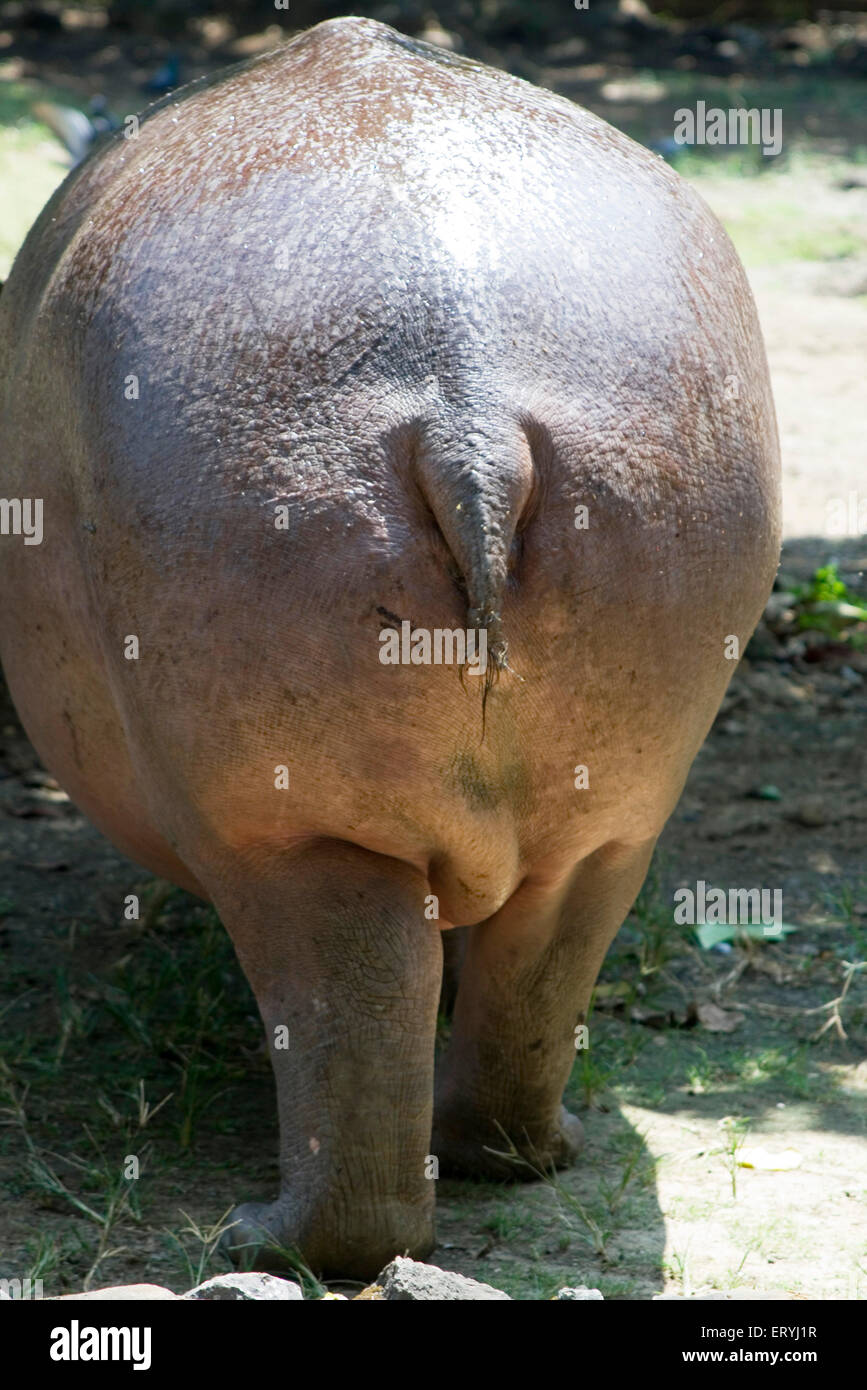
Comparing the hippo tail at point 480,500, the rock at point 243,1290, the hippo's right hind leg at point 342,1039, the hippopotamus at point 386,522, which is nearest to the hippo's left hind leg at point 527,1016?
the hippopotamus at point 386,522

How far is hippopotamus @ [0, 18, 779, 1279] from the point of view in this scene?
2695 millimetres

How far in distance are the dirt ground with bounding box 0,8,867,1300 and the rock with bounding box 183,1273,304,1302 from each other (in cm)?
47

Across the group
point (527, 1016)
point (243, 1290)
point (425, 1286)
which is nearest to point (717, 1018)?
point (527, 1016)

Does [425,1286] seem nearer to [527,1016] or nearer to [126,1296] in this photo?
[126,1296]

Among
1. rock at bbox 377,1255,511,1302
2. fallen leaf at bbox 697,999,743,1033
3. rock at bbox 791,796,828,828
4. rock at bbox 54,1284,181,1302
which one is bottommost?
rock at bbox 54,1284,181,1302

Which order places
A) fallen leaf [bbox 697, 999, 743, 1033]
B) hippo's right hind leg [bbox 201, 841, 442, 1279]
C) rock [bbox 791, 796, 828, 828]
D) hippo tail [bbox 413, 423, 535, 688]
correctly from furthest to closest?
1. rock [bbox 791, 796, 828, 828]
2. fallen leaf [bbox 697, 999, 743, 1033]
3. hippo's right hind leg [bbox 201, 841, 442, 1279]
4. hippo tail [bbox 413, 423, 535, 688]

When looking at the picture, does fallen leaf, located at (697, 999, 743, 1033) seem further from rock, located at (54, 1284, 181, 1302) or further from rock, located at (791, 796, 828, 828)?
rock, located at (54, 1284, 181, 1302)

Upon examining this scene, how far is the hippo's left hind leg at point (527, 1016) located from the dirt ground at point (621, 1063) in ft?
0.33

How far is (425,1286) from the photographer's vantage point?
2.50 metres

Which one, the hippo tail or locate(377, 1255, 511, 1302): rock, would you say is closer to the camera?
locate(377, 1255, 511, 1302): rock

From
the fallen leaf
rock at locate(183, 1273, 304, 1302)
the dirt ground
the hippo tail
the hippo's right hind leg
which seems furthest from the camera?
the fallen leaf

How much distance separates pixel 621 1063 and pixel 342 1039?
136 centimetres

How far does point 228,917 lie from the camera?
307cm

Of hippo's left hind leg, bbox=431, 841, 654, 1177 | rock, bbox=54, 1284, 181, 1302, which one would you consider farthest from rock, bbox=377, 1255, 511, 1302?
hippo's left hind leg, bbox=431, 841, 654, 1177
